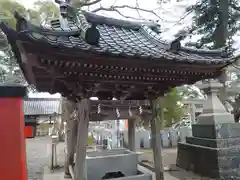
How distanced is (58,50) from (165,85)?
2692mm

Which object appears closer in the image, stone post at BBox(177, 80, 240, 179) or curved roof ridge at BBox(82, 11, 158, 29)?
curved roof ridge at BBox(82, 11, 158, 29)

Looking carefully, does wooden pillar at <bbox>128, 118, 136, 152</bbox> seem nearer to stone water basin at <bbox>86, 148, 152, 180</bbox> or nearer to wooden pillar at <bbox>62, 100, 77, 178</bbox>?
stone water basin at <bbox>86, 148, 152, 180</bbox>

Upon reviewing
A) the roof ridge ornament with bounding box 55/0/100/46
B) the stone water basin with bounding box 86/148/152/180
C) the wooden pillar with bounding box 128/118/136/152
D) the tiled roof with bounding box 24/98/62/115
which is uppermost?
the roof ridge ornament with bounding box 55/0/100/46

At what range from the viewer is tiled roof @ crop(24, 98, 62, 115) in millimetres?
23950

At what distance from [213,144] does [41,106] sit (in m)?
22.8

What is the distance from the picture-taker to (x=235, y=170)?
6.43m

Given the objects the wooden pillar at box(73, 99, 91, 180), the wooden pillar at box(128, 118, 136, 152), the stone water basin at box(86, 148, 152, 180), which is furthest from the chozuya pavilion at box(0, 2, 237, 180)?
the wooden pillar at box(128, 118, 136, 152)

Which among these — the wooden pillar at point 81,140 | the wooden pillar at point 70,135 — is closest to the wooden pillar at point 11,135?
the wooden pillar at point 81,140

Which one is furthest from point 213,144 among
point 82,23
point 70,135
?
point 82,23

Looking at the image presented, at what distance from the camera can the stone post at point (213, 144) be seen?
6.21m

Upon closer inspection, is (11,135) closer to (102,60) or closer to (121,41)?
(102,60)

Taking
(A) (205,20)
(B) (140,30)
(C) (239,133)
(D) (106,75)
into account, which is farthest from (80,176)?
(A) (205,20)

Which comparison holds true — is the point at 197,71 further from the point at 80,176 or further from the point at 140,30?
the point at 80,176

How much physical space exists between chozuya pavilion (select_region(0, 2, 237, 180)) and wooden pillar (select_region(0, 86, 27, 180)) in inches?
28.7
